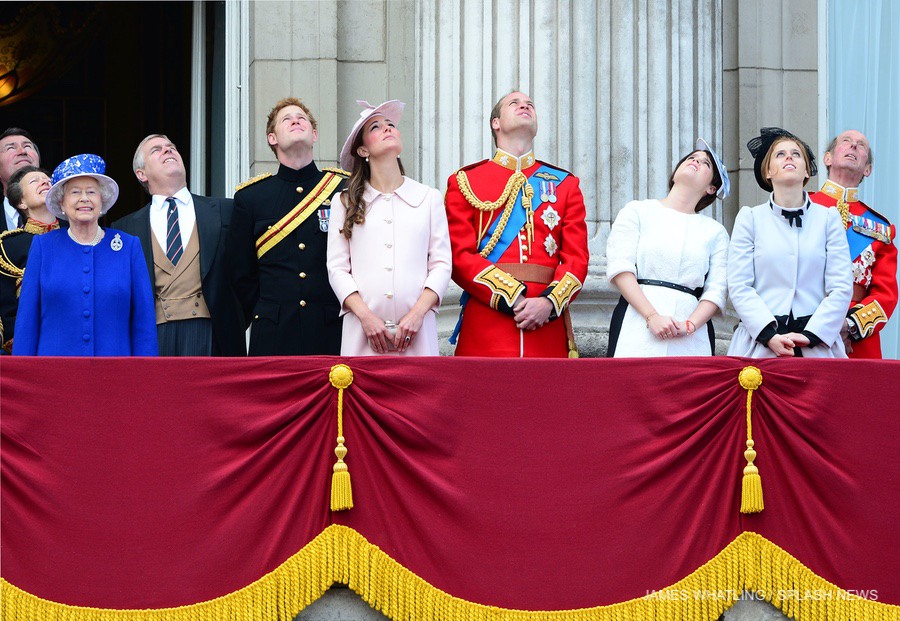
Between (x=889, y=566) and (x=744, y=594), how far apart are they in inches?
22.1

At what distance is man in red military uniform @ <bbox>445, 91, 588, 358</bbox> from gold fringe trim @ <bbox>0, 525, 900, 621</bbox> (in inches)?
54.8

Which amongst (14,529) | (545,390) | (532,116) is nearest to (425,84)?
(532,116)

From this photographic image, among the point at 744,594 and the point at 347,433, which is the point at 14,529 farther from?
the point at 744,594

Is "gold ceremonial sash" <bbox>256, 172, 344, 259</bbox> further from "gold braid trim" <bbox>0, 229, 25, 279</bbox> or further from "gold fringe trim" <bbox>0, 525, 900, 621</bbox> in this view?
"gold fringe trim" <bbox>0, 525, 900, 621</bbox>

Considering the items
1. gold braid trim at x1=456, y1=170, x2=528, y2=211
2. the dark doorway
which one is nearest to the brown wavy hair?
gold braid trim at x1=456, y1=170, x2=528, y2=211

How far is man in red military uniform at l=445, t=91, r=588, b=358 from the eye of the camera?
7.09 metres

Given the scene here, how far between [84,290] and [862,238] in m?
3.67

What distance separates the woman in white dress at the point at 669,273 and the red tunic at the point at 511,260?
0.21 m

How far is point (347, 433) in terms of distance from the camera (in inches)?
241

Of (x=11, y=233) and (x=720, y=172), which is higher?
(x=720, y=172)

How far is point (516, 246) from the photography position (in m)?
7.25

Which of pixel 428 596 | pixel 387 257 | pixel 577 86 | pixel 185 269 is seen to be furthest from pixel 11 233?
pixel 577 86

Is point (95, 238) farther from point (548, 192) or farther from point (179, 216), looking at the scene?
point (548, 192)

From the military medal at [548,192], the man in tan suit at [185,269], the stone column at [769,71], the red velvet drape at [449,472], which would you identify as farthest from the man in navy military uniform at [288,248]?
the stone column at [769,71]
